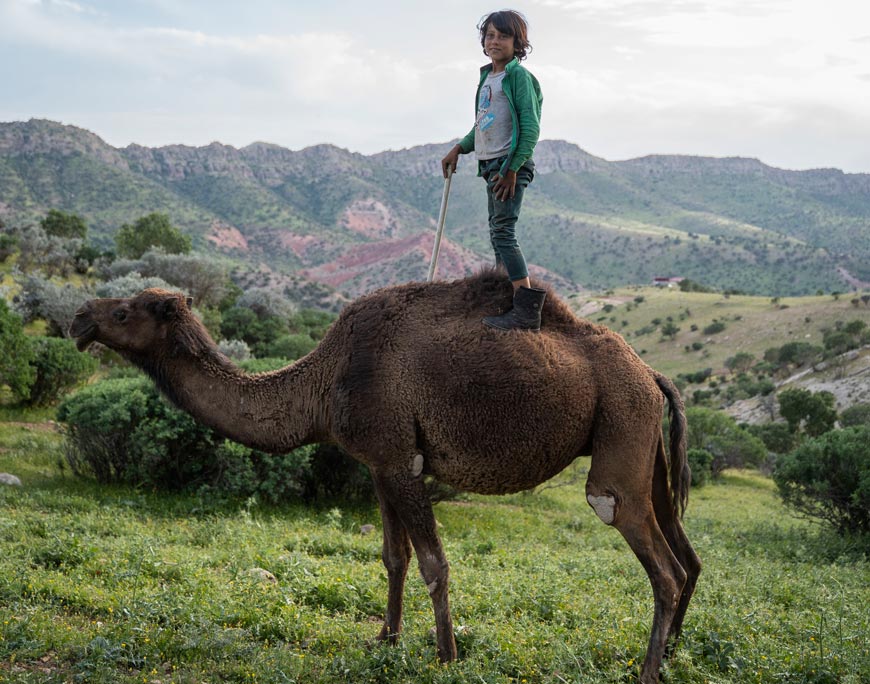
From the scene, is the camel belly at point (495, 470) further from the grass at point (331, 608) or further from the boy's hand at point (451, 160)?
the boy's hand at point (451, 160)

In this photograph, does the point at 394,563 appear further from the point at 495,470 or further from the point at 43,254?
the point at 43,254

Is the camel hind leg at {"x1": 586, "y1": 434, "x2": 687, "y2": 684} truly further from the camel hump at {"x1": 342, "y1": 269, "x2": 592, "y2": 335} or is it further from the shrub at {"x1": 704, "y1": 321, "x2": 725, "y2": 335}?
the shrub at {"x1": 704, "y1": 321, "x2": 725, "y2": 335}

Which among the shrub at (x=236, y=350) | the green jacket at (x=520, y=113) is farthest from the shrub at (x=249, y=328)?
the green jacket at (x=520, y=113)

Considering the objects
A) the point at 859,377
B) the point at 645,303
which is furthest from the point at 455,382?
the point at 645,303

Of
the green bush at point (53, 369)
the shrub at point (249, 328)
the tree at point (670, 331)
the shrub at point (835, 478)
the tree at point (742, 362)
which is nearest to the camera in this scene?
the shrub at point (835, 478)

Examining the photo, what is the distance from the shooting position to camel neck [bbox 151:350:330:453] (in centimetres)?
512

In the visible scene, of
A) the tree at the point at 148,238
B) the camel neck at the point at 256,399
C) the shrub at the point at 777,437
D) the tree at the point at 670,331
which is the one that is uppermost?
the tree at the point at 148,238

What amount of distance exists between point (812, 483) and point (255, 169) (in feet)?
518

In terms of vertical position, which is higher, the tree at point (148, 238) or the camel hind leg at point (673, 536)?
the tree at point (148, 238)

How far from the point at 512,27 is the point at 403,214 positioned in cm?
14565

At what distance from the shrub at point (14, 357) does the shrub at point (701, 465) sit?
22.3 metres

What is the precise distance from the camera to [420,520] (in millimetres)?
4930

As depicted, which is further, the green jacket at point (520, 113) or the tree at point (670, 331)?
the tree at point (670, 331)

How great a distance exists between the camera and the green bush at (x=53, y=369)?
58.4ft
